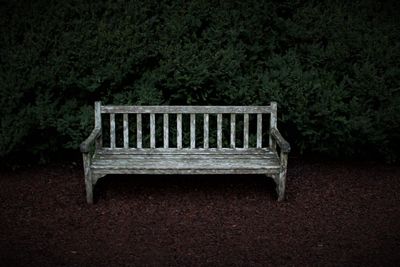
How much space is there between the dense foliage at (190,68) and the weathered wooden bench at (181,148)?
0.91ft

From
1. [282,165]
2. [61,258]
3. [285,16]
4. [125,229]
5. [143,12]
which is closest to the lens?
[61,258]

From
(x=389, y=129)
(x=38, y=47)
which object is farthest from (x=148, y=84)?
(x=389, y=129)

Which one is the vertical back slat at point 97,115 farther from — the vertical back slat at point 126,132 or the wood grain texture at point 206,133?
the wood grain texture at point 206,133

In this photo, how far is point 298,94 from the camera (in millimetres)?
6504

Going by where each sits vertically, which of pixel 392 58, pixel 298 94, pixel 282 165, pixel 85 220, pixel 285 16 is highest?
pixel 285 16

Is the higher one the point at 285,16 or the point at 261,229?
the point at 285,16

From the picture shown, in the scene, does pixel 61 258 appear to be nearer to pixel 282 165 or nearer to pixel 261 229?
pixel 261 229

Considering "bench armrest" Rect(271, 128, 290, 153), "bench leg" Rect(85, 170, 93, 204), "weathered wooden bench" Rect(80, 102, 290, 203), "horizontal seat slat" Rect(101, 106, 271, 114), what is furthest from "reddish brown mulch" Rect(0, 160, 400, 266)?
"horizontal seat slat" Rect(101, 106, 271, 114)

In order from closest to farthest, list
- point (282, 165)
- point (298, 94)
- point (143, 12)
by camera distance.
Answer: point (282, 165) → point (298, 94) → point (143, 12)

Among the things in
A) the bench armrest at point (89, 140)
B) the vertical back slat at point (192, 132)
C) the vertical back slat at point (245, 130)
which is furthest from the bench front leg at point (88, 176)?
the vertical back slat at point (245, 130)

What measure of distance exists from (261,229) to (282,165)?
0.87 m

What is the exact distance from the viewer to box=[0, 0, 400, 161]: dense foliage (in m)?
6.53

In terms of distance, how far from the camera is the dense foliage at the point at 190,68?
6531mm

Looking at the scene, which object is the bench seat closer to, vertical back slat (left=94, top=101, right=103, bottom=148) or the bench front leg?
the bench front leg
